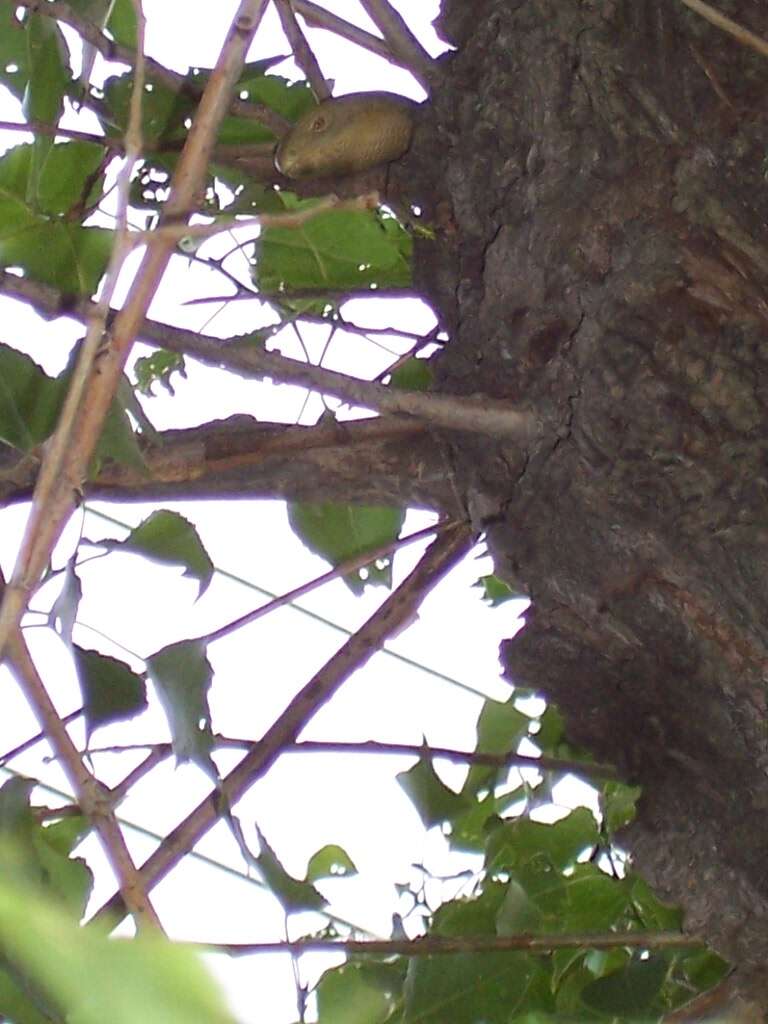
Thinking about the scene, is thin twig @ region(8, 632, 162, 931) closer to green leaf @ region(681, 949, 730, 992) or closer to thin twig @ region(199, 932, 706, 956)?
thin twig @ region(199, 932, 706, 956)

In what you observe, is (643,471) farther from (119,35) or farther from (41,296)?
(119,35)

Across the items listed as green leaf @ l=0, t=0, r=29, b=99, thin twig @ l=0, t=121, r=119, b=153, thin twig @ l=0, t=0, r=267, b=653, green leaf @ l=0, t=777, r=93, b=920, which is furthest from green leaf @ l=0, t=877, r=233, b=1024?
green leaf @ l=0, t=0, r=29, b=99

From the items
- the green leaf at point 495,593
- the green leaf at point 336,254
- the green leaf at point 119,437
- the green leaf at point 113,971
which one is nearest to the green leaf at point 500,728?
the green leaf at point 495,593

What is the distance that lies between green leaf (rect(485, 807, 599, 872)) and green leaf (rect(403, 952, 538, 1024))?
17 centimetres

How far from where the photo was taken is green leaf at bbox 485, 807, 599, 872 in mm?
867

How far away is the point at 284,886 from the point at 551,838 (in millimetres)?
271

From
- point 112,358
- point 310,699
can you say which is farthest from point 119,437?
point 310,699

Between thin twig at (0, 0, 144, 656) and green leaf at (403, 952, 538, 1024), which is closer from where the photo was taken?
thin twig at (0, 0, 144, 656)

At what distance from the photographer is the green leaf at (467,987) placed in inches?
26.2

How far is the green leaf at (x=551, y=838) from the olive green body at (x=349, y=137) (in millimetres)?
487

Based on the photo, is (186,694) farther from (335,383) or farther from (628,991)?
(628,991)

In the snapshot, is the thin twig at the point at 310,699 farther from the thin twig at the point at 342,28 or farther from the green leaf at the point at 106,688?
the thin twig at the point at 342,28

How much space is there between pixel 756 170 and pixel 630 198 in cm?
8

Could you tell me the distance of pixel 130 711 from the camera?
27.0 inches
